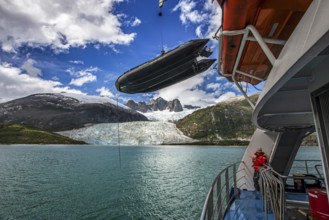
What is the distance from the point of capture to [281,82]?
3141 mm

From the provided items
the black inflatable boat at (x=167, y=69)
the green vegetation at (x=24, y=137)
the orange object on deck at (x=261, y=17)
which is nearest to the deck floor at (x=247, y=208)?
the orange object on deck at (x=261, y=17)

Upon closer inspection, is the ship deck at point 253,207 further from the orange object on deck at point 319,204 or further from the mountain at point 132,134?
the mountain at point 132,134

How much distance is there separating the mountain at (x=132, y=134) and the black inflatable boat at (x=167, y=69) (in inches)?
6070

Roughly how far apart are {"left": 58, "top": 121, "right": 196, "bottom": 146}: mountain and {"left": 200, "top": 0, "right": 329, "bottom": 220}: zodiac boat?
15813 centimetres

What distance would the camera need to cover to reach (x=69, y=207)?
16125 millimetres

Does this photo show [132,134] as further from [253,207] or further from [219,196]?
[219,196]

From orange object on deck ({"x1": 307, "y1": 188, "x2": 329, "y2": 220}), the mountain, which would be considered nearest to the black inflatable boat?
orange object on deck ({"x1": 307, "y1": 188, "x2": 329, "y2": 220})

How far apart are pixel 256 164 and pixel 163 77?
5893mm

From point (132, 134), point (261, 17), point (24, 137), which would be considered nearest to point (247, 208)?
point (261, 17)

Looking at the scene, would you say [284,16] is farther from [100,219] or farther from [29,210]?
[29,210]

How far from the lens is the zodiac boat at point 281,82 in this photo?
108 inches

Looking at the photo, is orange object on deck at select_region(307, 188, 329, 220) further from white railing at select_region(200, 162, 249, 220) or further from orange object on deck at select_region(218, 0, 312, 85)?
orange object on deck at select_region(218, 0, 312, 85)

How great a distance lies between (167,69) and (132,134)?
166999 mm

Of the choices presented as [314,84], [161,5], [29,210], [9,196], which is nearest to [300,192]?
[314,84]
